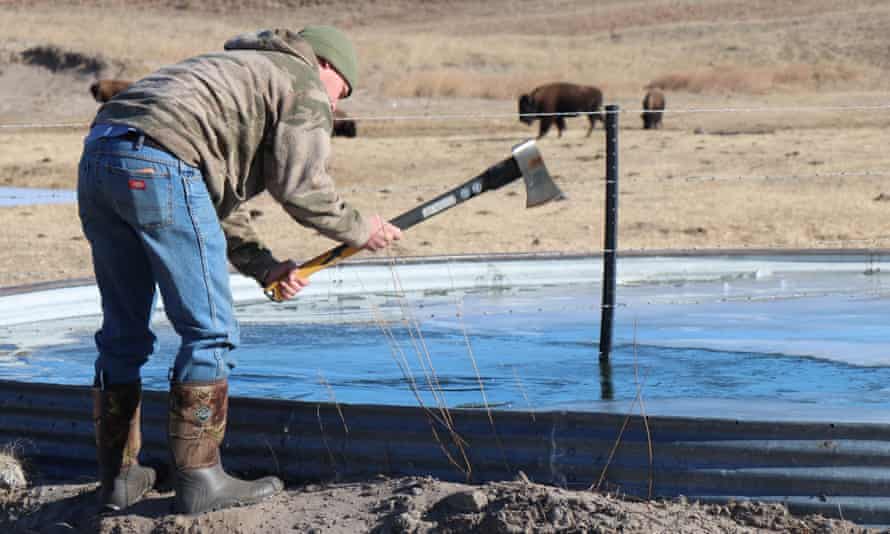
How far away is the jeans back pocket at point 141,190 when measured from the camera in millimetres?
4105

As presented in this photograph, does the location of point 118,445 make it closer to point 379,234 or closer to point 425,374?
point 379,234

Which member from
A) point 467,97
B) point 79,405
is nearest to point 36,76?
point 467,97

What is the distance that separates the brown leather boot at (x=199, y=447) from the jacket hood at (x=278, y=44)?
3.08ft

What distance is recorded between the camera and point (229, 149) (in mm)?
4281

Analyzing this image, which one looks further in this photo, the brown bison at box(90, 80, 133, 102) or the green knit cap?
the brown bison at box(90, 80, 133, 102)

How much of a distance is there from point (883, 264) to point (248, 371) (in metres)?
4.49

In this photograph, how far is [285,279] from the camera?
463 cm

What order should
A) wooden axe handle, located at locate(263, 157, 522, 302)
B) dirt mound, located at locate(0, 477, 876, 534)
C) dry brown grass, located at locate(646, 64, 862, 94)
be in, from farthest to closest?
1. dry brown grass, located at locate(646, 64, 862, 94)
2. wooden axe handle, located at locate(263, 157, 522, 302)
3. dirt mound, located at locate(0, 477, 876, 534)

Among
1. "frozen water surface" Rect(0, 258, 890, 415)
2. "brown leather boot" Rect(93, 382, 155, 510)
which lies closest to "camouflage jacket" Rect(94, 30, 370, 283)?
"brown leather boot" Rect(93, 382, 155, 510)

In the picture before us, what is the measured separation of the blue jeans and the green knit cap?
0.53m

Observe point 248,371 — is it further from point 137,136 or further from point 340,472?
point 137,136

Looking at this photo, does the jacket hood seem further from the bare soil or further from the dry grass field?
the dry grass field

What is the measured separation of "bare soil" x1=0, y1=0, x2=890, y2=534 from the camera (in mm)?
4285

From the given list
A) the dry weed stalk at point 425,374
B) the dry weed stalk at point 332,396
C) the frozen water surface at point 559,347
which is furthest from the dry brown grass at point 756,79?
the dry weed stalk at point 332,396
